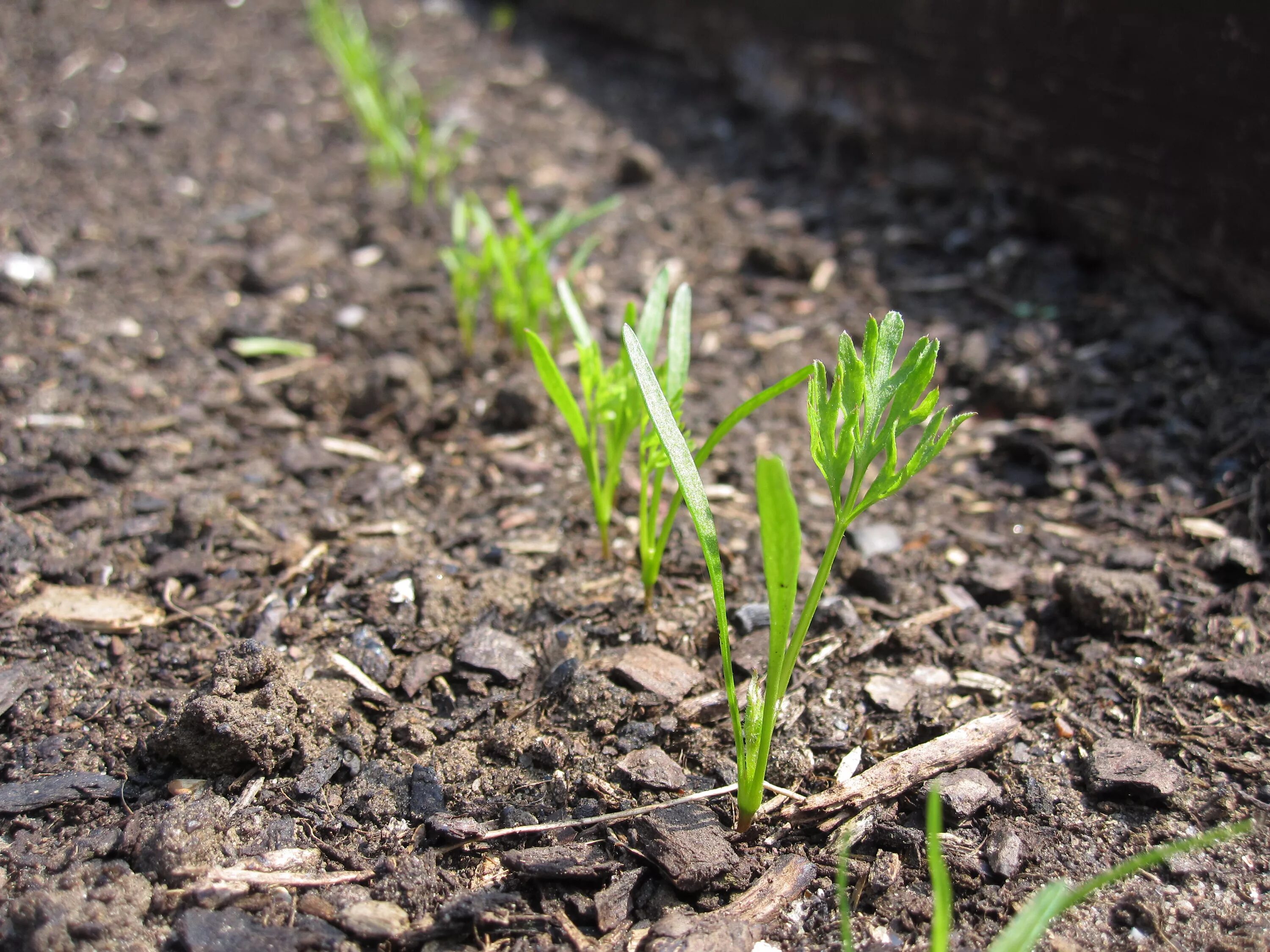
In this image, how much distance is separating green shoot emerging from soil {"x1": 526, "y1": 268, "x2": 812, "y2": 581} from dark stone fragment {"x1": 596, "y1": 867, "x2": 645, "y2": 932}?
50 centimetres

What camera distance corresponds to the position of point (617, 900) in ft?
3.86

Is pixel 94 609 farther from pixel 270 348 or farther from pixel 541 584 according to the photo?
pixel 270 348

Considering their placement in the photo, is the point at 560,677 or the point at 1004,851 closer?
the point at 1004,851

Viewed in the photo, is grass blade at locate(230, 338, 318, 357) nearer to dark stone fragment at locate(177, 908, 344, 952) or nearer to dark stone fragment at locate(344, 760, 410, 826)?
dark stone fragment at locate(344, 760, 410, 826)

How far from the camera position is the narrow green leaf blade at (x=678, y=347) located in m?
1.43

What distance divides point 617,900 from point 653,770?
0.20 m

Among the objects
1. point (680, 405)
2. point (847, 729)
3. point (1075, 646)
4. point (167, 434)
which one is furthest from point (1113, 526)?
point (167, 434)

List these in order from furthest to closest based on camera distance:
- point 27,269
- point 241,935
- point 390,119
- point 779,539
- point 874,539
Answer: point 390,119
point 27,269
point 874,539
point 241,935
point 779,539

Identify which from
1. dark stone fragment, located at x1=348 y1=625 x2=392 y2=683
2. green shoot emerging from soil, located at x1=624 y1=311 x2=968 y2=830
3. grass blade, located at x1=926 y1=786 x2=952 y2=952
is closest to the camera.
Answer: grass blade, located at x1=926 y1=786 x2=952 y2=952

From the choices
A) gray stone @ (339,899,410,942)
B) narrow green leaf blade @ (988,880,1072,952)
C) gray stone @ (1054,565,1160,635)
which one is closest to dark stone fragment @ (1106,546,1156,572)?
gray stone @ (1054,565,1160,635)

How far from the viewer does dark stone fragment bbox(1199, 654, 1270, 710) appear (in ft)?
4.74

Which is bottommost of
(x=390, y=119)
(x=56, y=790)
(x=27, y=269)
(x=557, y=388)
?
(x=56, y=790)

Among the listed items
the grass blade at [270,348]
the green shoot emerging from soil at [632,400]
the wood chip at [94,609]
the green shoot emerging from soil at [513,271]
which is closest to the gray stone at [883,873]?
the green shoot emerging from soil at [632,400]

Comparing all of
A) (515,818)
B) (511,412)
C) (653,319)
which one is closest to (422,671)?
(515,818)
